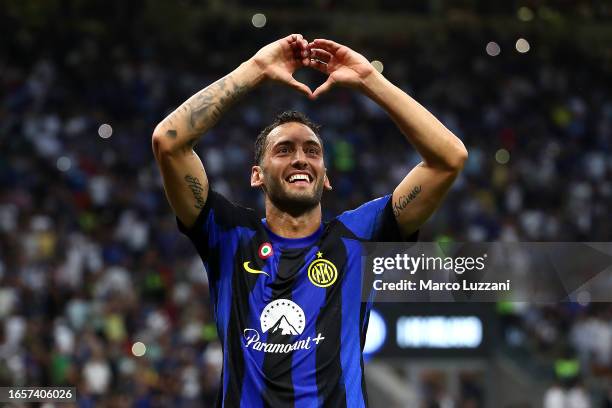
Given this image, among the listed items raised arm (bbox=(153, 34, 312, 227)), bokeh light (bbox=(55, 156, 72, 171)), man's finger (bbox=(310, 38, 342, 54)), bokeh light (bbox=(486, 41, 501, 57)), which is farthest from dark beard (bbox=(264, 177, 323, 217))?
bokeh light (bbox=(486, 41, 501, 57))

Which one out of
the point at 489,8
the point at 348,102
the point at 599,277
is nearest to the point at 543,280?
the point at 599,277

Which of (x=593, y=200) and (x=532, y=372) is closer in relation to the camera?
(x=532, y=372)

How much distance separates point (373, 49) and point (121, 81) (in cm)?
608

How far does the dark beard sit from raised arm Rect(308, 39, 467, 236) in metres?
0.32

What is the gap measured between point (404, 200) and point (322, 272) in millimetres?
424

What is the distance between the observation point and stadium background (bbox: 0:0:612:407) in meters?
14.0

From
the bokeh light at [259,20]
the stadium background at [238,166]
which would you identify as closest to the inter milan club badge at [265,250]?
the stadium background at [238,166]

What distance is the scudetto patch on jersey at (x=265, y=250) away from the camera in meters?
4.19

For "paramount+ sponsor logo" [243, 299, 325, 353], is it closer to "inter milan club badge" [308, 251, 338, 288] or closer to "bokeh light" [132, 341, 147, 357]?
"inter milan club badge" [308, 251, 338, 288]

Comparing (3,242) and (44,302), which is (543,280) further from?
(3,242)

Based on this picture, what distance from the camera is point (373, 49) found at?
23828 millimetres

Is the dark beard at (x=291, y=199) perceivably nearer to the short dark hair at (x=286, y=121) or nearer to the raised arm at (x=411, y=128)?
the short dark hair at (x=286, y=121)

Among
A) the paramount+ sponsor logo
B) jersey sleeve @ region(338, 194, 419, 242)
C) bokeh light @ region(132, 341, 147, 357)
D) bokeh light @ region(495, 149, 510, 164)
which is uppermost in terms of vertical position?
bokeh light @ region(495, 149, 510, 164)

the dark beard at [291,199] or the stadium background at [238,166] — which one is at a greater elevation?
the stadium background at [238,166]
